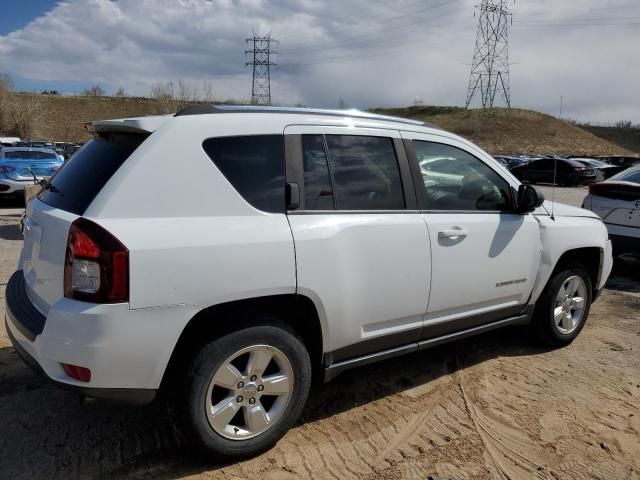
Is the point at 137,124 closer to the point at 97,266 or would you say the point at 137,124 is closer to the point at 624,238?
the point at 97,266

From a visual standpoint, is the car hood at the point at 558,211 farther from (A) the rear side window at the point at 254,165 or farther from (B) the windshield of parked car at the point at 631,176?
(B) the windshield of parked car at the point at 631,176

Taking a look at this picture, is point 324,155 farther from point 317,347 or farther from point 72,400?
point 72,400

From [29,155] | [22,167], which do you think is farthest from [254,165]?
[29,155]

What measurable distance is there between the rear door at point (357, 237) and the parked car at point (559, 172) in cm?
2617

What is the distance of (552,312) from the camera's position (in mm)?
4543

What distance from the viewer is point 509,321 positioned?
13.9ft

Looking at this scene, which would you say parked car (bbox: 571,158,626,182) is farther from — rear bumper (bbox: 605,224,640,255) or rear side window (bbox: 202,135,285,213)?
rear side window (bbox: 202,135,285,213)

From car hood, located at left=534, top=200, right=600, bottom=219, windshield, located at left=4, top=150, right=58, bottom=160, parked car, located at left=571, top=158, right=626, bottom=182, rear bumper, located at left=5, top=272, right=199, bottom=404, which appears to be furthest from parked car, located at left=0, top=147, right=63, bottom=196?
parked car, located at left=571, top=158, right=626, bottom=182

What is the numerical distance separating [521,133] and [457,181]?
240ft

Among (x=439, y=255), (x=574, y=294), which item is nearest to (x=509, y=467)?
(x=439, y=255)

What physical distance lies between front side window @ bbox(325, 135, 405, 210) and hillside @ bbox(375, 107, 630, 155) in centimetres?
6175

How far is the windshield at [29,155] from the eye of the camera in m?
15.1

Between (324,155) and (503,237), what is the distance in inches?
61.8

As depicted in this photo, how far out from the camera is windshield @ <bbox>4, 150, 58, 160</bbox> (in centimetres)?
1515
